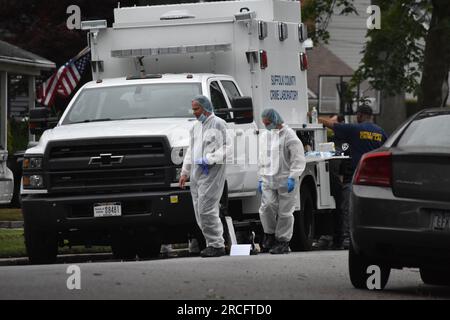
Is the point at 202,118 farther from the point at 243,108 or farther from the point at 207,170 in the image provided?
the point at 243,108

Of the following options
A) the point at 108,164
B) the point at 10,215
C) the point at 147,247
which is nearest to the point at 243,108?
the point at 108,164

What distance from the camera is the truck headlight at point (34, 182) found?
16.9 m

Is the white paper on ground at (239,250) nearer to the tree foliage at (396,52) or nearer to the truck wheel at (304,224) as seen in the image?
the truck wheel at (304,224)

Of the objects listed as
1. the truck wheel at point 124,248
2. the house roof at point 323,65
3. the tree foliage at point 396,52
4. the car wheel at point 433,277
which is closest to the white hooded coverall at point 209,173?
the truck wheel at point 124,248

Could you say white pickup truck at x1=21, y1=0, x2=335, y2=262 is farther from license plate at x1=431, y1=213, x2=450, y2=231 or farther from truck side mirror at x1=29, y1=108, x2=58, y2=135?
license plate at x1=431, y1=213, x2=450, y2=231

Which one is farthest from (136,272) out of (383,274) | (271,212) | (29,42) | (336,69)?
(336,69)

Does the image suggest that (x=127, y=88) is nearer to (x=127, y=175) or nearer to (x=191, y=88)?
(x=191, y=88)

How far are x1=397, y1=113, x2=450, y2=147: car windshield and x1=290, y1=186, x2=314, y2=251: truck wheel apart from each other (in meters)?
6.93

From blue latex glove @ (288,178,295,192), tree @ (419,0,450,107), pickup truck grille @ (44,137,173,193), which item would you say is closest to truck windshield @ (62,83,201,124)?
pickup truck grille @ (44,137,173,193)

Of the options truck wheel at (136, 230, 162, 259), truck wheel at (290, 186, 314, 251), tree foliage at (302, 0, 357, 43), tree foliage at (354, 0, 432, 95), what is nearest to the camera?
truck wheel at (136, 230, 162, 259)

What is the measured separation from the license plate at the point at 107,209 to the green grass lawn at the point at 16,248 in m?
2.99

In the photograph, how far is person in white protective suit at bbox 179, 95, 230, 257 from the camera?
1634cm

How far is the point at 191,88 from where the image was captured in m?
18.2
